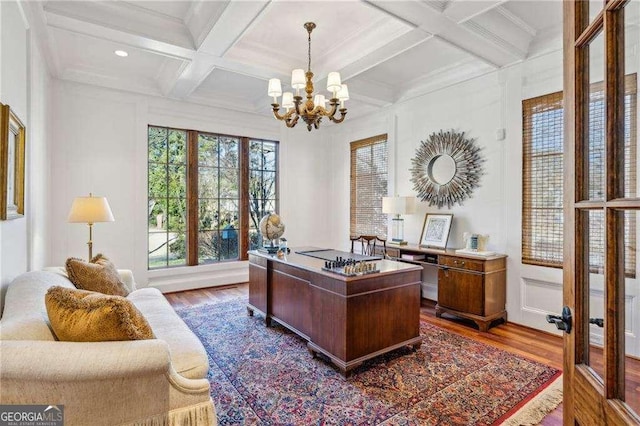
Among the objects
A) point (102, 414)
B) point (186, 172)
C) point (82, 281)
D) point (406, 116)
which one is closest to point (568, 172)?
point (102, 414)

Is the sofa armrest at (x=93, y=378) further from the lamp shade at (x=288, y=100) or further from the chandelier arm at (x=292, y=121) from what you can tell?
the lamp shade at (x=288, y=100)

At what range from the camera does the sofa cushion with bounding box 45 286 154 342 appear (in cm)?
141

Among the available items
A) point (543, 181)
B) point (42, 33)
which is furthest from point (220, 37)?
point (543, 181)

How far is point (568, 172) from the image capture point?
100cm

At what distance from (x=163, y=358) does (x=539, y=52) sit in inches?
167

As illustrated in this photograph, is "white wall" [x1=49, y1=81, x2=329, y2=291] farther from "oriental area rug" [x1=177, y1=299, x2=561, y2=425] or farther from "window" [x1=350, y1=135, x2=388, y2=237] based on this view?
"oriental area rug" [x1=177, y1=299, x2=561, y2=425]

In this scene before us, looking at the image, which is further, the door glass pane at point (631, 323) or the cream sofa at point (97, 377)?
the cream sofa at point (97, 377)

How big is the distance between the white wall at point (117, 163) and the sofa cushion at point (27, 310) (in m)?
2.48

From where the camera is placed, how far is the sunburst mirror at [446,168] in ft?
13.3

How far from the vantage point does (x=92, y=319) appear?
1.42 meters

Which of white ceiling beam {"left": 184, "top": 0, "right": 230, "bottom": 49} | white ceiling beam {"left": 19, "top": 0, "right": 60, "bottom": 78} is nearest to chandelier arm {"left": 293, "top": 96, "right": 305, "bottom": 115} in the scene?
white ceiling beam {"left": 184, "top": 0, "right": 230, "bottom": 49}

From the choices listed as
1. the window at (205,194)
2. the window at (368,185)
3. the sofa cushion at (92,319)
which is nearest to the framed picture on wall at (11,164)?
the sofa cushion at (92,319)

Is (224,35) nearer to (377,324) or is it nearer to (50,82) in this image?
(50,82)

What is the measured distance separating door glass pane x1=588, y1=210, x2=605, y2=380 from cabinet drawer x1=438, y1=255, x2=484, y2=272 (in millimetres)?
2725
